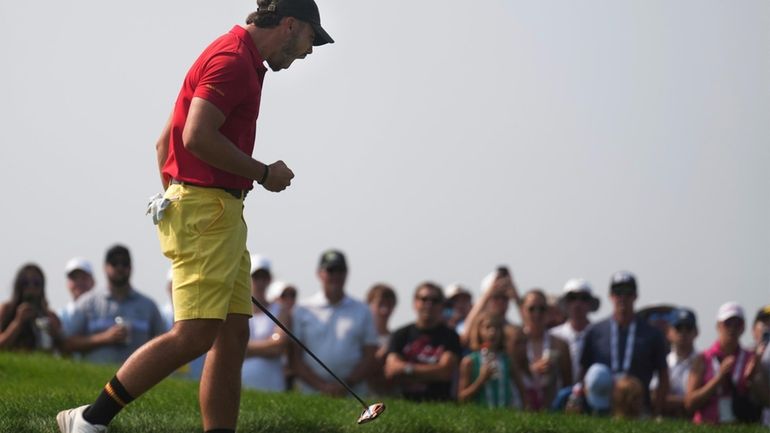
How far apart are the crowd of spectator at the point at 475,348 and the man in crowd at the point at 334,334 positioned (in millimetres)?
13

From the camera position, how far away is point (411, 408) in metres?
10.5

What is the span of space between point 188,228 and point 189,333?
0.54 meters

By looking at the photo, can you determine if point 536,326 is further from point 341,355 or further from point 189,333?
point 189,333

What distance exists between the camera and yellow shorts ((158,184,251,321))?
7.27 meters

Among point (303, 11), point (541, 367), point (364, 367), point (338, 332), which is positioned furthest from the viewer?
point (338, 332)

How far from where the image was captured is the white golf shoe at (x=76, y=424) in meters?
7.42

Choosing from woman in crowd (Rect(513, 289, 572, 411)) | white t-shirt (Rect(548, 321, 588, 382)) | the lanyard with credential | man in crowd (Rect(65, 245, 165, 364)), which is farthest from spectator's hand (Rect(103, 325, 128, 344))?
the lanyard with credential

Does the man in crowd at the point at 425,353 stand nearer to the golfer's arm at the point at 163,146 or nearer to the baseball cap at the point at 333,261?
the baseball cap at the point at 333,261

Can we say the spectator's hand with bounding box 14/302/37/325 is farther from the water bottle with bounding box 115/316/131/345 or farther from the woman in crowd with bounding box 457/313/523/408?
the woman in crowd with bounding box 457/313/523/408

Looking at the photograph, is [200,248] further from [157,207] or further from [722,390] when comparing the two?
[722,390]

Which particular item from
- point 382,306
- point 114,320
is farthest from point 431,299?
point 114,320

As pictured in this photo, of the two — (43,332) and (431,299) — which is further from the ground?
(431,299)

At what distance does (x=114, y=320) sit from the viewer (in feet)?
47.5

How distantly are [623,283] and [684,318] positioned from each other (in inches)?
55.8
